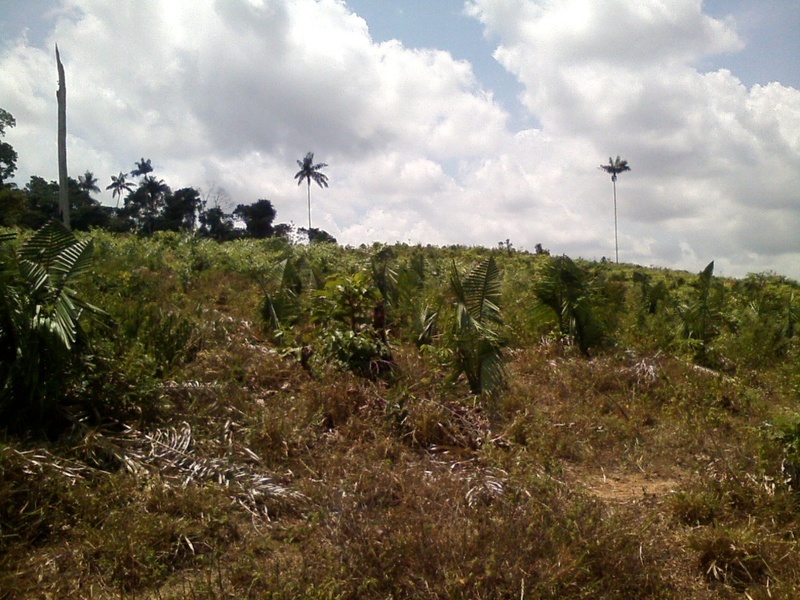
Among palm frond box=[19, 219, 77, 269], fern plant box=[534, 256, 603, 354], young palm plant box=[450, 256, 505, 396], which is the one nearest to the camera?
palm frond box=[19, 219, 77, 269]

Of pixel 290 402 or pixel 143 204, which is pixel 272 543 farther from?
pixel 143 204

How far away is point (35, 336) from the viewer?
391 centimetres

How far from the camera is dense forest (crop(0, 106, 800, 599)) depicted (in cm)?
302

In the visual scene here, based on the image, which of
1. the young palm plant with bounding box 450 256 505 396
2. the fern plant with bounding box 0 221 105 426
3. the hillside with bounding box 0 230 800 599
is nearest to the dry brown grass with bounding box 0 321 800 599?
the hillside with bounding box 0 230 800 599

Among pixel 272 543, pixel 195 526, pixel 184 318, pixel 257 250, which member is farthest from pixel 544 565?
pixel 257 250

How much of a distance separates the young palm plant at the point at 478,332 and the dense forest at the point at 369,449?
23 millimetres

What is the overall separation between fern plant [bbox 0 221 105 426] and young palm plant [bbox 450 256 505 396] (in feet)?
9.80

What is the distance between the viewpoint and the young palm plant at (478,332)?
5.56m

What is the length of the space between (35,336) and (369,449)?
223cm

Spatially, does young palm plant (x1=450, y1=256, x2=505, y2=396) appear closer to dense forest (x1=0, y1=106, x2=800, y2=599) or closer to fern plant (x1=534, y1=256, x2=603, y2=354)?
dense forest (x1=0, y1=106, x2=800, y2=599)

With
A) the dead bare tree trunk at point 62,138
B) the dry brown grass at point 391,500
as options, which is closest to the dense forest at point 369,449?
the dry brown grass at point 391,500

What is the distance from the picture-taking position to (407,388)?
5332 millimetres

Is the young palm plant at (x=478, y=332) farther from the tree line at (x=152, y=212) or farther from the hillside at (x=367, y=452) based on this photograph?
the tree line at (x=152, y=212)

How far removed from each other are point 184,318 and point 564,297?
4524 millimetres
